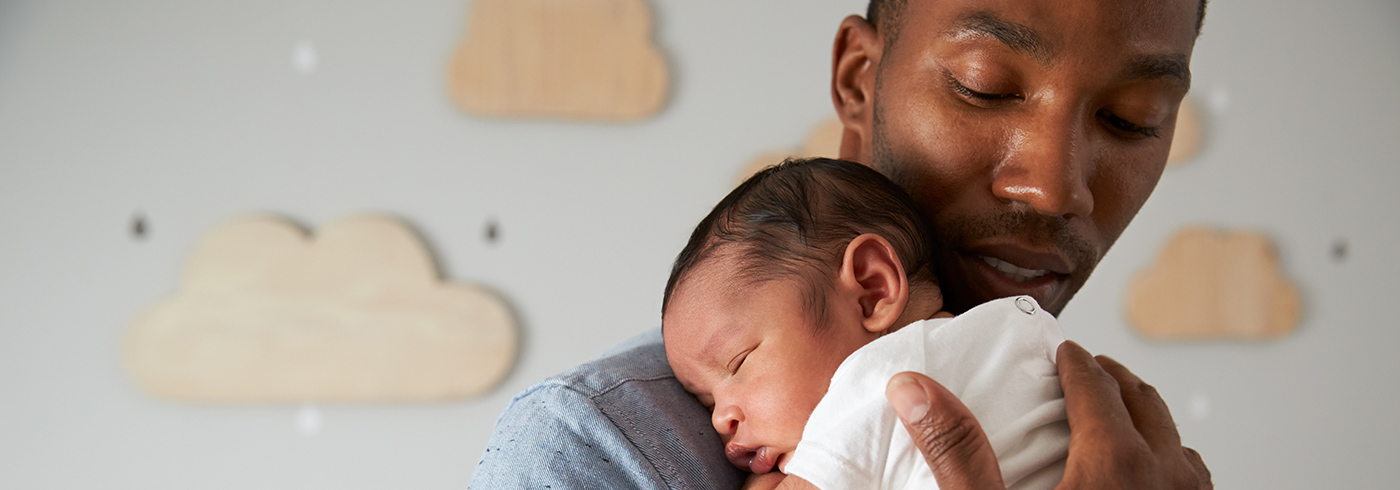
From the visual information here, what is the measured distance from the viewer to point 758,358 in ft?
2.45

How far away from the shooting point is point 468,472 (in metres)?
2.13

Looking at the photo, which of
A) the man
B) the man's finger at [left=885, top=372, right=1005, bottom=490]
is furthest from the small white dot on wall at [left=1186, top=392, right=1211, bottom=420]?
the man's finger at [left=885, top=372, right=1005, bottom=490]

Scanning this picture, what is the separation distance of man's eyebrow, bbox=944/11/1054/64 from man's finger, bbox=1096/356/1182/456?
30 cm

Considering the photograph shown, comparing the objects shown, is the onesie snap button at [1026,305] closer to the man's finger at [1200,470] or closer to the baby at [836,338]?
the baby at [836,338]

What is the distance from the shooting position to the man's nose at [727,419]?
29.1 inches

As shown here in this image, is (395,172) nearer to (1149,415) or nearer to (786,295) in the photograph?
(786,295)

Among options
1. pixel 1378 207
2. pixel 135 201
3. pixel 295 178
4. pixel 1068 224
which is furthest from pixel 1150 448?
pixel 1378 207

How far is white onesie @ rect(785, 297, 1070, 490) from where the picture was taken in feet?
2.04

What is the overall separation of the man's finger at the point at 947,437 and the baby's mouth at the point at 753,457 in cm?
16

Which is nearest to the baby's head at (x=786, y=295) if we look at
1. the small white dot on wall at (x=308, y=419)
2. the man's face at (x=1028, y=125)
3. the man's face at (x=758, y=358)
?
the man's face at (x=758, y=358)

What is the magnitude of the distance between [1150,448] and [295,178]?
1.88 meters

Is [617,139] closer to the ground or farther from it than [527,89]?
closer to the ground

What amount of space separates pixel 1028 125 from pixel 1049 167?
0.05 m

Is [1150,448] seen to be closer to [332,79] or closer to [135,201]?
[332,79]
